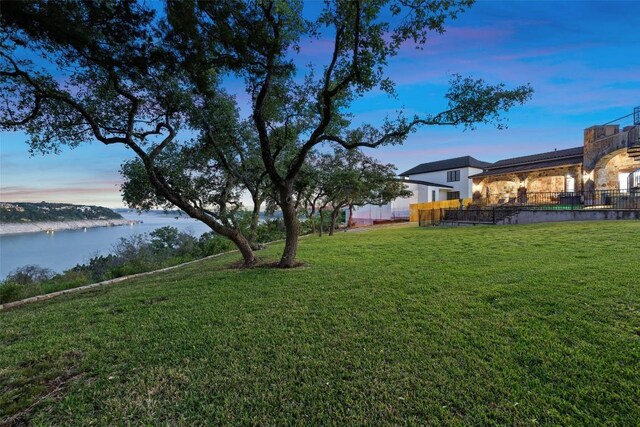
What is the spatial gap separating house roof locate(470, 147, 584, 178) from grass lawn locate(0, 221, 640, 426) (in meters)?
22.8

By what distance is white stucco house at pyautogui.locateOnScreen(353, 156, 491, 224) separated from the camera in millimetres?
31781

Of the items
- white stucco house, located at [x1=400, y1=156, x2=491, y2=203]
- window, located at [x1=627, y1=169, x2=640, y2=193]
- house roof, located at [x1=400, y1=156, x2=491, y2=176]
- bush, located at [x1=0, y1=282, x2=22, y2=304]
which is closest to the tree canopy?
bush, located at [x1=0, y1=282, x2=22, y2=304]

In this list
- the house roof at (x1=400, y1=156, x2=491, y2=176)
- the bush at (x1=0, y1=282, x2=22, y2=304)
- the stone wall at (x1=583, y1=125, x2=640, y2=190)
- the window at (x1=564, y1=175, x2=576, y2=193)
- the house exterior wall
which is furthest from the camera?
the house roof at (x1=400, y1=156, x2=491, y2=176)

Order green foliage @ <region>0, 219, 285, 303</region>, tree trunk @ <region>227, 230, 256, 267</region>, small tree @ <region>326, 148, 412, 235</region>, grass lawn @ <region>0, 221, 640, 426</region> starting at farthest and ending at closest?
small tree @ <region>326, 148, 412, 235</region> → green foliage @ <region>0, 219, 285, 303</region> → tree trunk @ <region>227, 230, 256, 267</region> → grass lawn @ <region>0, 221, 640, 426</region>

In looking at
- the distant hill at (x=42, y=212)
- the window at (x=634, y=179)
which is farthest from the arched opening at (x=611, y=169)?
the distant hill at (x=42, y=212)

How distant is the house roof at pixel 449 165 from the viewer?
1389 inches

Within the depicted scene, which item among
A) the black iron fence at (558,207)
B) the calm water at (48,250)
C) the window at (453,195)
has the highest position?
the window at (453,195)

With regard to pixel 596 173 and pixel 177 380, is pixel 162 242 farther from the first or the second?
pixel 596 173

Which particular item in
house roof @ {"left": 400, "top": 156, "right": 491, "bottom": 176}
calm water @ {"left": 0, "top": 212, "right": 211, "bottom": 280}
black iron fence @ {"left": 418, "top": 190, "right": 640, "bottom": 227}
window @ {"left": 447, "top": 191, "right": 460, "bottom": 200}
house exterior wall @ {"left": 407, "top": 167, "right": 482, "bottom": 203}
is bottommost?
calm water @ {"left": 0, "top": 212, "right": 211, "bottom": 280}

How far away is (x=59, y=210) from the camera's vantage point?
1411 inches

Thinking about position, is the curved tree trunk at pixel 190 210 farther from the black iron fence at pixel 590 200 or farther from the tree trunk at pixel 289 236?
the black iron fence at pixel 590 200

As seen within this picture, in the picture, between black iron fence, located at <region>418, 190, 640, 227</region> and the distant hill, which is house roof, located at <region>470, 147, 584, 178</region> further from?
the distant hill

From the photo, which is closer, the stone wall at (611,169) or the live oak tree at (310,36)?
the live oak tree at (310,36)

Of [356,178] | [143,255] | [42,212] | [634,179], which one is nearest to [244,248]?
[356,178]
